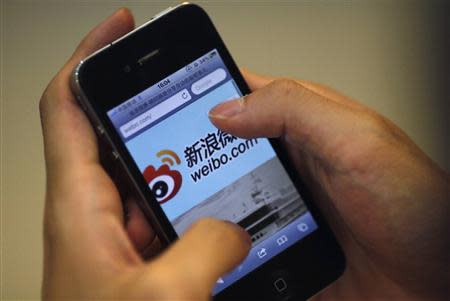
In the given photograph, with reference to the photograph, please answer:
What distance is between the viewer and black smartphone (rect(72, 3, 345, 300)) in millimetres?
454

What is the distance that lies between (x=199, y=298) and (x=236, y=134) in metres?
0.16

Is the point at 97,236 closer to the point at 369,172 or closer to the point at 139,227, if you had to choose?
the point at 139,227

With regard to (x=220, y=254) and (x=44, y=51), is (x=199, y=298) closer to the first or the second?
(x=220, y=254)

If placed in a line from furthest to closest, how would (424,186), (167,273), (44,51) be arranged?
(44,51) < (424,186) < (167,273)

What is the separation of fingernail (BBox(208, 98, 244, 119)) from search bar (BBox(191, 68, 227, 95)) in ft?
0.08

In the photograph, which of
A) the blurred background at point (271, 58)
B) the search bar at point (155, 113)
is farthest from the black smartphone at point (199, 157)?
the blurred background at point (271, 58)

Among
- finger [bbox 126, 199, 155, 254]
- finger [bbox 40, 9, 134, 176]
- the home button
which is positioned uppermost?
finger [bbox 40, 9, 134, 176]

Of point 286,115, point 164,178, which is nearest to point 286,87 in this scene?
point 286,115

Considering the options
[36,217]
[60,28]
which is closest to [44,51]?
[60,28]

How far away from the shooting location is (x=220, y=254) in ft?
1.17

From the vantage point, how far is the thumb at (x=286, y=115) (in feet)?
1.45

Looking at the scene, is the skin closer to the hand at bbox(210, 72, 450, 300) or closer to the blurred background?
the hand at bbox(210, 72, 450, 300)

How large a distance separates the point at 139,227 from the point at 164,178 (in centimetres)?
5

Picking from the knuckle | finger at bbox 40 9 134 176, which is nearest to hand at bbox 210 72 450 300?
the knuckle
